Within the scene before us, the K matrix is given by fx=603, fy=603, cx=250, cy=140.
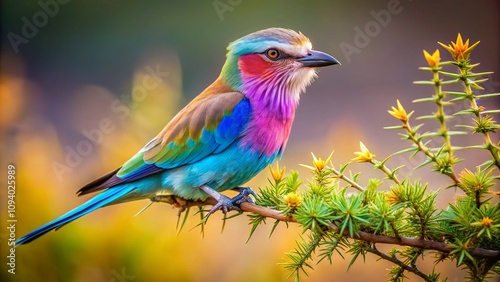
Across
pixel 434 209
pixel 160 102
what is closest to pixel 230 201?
pixel 434 209

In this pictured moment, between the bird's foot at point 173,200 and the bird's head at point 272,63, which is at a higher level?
the bird's head at point 272,63

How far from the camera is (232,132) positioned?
154 cm

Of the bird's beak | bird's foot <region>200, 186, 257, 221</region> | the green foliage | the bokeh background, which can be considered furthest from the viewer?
the bokeh background

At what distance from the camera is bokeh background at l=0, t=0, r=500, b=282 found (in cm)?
179

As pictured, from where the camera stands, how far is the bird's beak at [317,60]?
1.50 meters

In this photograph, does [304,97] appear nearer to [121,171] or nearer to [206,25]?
[206,25]

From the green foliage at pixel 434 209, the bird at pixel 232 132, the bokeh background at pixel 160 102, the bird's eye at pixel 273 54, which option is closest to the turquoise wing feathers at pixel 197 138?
the bird at pixel 232 132

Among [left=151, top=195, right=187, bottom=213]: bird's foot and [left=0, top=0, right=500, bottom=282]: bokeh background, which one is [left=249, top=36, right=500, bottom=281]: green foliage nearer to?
[left=151, top=195, right=187, bottom=213]: bird's foot

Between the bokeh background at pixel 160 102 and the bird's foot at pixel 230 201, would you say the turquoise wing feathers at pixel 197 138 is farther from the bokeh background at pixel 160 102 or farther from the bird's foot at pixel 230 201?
the bokeh background at pixel 160 102

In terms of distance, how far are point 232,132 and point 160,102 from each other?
23.2 inches

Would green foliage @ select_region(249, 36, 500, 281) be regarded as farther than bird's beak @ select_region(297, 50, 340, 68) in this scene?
No

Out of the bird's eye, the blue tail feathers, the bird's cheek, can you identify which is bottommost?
the blue tail feathers

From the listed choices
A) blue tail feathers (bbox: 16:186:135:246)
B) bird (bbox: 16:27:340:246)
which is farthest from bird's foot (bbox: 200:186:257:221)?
blue tail feathers (bbox: 16:186:135:246)

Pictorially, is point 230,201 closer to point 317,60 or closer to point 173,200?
point 173,200
